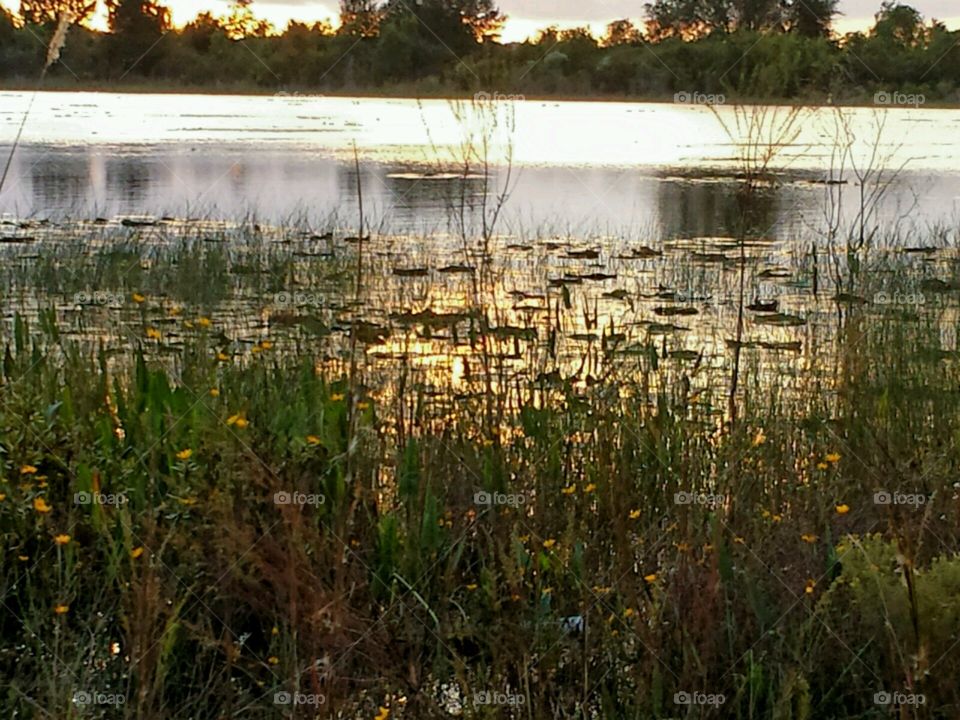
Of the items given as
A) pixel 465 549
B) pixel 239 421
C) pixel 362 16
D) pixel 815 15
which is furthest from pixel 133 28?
pixel 465 549

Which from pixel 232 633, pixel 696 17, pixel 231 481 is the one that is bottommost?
pixel 232 633

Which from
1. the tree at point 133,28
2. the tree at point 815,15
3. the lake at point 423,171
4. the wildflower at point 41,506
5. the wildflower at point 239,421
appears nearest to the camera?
the wildflower at point 41,506

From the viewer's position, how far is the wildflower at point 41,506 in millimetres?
2881

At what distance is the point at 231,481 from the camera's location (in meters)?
3.12

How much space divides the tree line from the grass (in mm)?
14321

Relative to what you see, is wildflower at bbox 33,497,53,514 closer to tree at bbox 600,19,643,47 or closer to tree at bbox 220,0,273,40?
tree at bbox 220,0,273,40

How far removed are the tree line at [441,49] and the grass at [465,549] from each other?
564 inches

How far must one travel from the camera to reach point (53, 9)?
3449 millimetres

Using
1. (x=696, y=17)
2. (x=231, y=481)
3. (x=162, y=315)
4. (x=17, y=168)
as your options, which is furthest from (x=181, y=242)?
(x=696, y=17)

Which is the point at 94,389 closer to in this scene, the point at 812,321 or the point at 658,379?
the point at 658,379

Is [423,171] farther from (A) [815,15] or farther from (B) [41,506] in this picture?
(B) [41,506]

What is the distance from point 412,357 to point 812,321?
2.42 metres

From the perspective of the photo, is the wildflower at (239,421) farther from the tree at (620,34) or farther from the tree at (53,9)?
the tree at (620,34)

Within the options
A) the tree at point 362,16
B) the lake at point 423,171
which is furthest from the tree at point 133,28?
the tree at point 362,16
